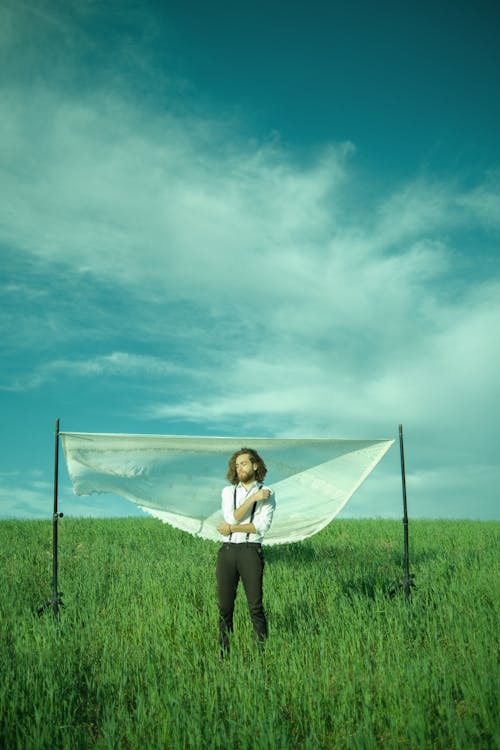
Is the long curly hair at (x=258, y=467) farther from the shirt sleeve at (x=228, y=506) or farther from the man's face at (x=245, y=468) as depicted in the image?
the shirt sleeve at (x=228, y=506)

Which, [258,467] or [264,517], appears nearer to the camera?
[264,517]

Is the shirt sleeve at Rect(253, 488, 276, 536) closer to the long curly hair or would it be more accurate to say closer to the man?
A: the man

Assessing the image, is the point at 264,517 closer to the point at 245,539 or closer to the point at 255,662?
the point at 245,539

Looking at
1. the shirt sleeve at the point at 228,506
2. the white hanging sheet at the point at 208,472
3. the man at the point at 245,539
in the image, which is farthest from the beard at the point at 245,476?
the white hanging sheet at the point at 208,472

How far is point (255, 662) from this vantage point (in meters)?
4.59

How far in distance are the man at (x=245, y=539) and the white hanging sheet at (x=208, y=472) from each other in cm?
A: 105

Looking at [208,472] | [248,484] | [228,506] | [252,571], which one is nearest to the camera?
[252,571]

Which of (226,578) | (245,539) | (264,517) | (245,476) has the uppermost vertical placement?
(245,476)

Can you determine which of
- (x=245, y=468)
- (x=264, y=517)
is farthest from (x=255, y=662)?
(x=245, y=468)

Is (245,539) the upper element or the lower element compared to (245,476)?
lower

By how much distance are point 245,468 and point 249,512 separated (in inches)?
15.1

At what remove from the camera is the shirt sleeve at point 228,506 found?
4.89 m

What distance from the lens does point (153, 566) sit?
9352 millimetres

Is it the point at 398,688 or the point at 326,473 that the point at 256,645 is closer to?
the point at 398,688
